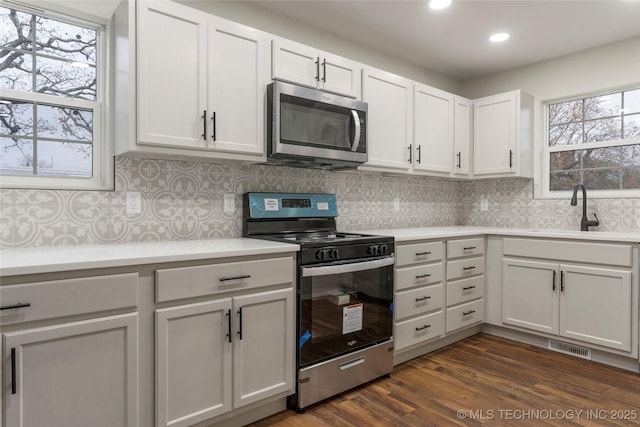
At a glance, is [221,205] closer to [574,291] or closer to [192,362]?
[192,362]

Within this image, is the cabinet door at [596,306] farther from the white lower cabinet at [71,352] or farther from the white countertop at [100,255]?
the white lower cabinet at [71,352]

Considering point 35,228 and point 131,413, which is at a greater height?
point 35,228

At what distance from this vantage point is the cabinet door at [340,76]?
8.60 ft

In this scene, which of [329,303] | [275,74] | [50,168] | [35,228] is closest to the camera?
[35,228]

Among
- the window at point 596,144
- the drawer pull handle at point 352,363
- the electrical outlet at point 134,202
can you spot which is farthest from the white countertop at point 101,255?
the window at point 596,144

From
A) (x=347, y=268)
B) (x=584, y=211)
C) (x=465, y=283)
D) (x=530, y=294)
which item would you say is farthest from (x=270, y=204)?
(x=584, y=211)

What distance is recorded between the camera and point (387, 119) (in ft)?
10.1

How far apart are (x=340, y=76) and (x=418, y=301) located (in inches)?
65.7

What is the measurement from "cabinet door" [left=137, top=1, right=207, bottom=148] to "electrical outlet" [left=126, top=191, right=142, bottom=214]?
0.41m

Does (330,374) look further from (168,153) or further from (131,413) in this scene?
(168,153)

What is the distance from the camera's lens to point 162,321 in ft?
5.51

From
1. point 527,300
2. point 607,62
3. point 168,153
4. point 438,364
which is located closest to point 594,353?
point 527,300

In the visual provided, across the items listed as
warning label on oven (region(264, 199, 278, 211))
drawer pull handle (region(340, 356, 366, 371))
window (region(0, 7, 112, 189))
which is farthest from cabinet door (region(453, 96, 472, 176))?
window (region(0, 7, 112, 189))

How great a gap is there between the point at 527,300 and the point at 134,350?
9.38 ft
